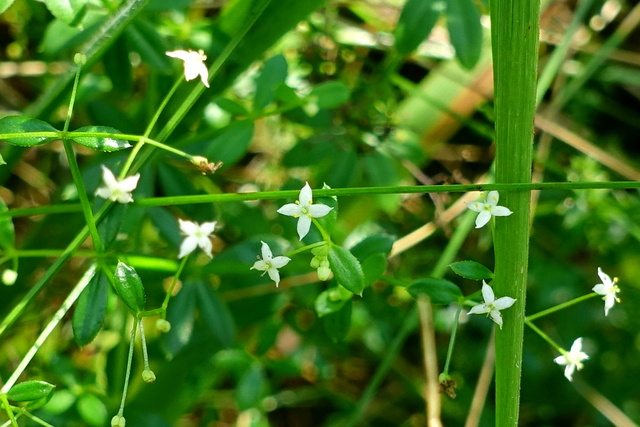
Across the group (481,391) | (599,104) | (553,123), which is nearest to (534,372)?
(481,391)

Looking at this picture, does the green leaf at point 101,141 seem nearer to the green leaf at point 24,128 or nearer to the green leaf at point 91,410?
the green leaf at point 24,128

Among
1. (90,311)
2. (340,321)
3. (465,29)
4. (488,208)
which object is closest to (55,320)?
(90,311)

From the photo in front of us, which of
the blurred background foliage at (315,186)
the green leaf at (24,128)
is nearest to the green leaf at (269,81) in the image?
the blurred background foliage at (315,186)

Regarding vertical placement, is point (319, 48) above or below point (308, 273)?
above

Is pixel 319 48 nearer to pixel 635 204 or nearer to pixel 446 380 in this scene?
pixel 635 204

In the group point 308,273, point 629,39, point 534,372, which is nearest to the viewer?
point 308,273

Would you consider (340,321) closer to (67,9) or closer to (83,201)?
(83,201)

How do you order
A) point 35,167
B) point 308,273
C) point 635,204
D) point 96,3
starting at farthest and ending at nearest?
point 35,167, point 635,204, point 308,273, point 96,3
